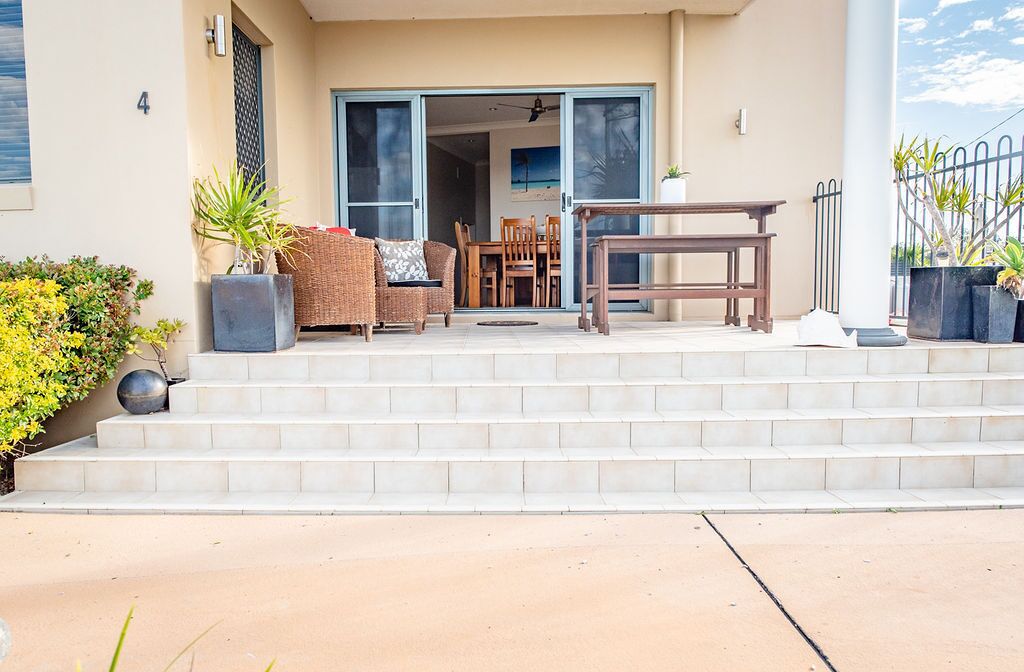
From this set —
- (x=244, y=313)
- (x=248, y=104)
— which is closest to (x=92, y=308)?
(x=244, y=313)

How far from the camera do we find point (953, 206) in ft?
12.8

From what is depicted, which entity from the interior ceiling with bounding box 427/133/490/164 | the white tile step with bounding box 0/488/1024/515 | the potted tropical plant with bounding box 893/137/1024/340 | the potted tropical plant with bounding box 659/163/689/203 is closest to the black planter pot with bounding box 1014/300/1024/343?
the potted tropical plant with bounding box 893/137/1024/340

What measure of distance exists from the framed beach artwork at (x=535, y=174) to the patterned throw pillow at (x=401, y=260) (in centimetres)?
573

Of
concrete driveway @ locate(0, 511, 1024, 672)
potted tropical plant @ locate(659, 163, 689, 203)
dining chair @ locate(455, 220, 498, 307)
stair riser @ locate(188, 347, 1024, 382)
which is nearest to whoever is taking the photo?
concrete driveway @ locate(0, 511, 1024, 672)

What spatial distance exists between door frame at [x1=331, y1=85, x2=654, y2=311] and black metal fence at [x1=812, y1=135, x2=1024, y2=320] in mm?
1459

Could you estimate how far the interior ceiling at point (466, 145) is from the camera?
Result: 36.6 feet

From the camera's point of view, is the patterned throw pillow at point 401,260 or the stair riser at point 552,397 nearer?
the stair riser at point 552,397

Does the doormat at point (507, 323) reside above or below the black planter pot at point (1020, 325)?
below

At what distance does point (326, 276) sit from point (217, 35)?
1.43 metres

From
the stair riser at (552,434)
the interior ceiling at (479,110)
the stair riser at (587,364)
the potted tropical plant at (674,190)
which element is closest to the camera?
the stair riser at (552,434)

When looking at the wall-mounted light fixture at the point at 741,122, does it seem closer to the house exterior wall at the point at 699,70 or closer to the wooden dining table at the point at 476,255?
the house exterior wall at the point at 699,70

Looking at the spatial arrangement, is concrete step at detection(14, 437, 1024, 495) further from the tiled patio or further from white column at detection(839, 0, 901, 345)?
white column at detection(839, 0, 901, 345)

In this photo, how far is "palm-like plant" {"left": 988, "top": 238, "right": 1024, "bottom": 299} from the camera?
367cm

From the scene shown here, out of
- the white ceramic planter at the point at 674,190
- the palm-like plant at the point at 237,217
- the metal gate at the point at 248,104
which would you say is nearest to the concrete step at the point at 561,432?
the palm-like plant at the point at 237,217
